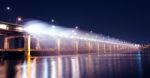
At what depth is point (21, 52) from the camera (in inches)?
3381

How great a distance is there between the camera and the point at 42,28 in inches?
4031

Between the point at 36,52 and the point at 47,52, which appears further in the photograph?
the point at 47,52

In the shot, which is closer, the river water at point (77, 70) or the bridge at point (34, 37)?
the river water at point (77, 70)

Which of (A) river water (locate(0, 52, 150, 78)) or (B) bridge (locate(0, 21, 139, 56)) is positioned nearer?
(A) river water (locate(0, 52, 150, 78))

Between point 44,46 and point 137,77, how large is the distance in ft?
342

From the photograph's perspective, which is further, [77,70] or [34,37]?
[34,37]

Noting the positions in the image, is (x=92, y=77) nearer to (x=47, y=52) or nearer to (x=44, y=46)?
(x=47, y=52)

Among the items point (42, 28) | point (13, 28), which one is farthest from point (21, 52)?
point (42, 28)

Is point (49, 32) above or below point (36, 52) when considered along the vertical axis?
above

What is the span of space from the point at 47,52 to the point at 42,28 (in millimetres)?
11557

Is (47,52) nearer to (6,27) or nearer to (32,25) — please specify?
(32,25)

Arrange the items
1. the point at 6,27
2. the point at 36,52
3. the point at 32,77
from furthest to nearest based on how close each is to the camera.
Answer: the point at 36,52 < the point at 6,27 < the point at 32,77

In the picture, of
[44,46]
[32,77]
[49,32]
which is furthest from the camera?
[44,46]

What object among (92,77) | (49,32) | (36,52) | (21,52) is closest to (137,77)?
(92,77)
